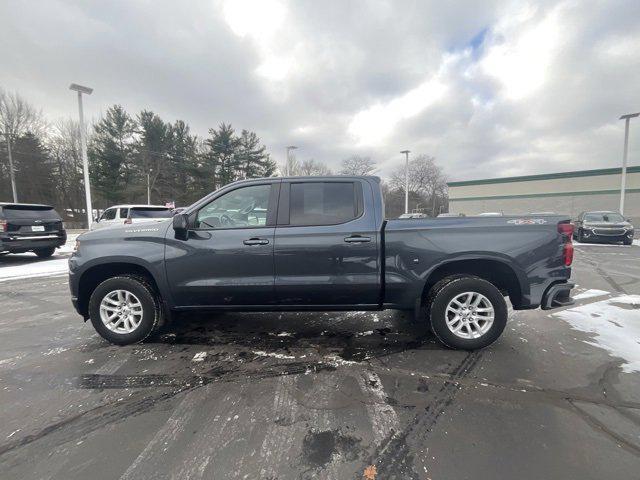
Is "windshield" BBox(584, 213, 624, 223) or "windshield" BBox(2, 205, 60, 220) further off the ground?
"windshield" BBox(2, 205, 60, 220)

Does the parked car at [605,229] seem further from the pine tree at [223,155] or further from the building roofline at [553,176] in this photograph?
the pine tree at [223,155]

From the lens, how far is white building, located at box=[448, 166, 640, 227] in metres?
31.4

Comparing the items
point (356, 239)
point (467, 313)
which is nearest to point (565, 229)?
point (467, 313)

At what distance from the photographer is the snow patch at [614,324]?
3.45 meters

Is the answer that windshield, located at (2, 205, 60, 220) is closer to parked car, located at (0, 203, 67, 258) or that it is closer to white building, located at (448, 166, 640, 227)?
parked car, located at (0, 203, 67, 258)

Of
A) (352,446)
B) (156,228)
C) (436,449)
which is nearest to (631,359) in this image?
(436,449)

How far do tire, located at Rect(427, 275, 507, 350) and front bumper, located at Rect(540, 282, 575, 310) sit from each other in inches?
18.2

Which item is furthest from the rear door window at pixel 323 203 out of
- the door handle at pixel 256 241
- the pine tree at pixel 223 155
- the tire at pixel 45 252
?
the pine tree at pixel 223 155

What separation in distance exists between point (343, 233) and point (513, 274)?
76.7 inches

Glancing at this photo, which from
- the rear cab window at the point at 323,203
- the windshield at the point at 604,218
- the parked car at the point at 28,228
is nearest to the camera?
the rear cab window at the point at 323,203

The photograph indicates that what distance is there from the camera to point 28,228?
30.0 ft

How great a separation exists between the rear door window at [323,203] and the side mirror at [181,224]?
1.15 metres

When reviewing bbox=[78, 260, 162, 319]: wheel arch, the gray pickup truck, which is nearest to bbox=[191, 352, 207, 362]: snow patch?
the gray pickup truck

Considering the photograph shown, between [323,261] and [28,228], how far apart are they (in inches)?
404
